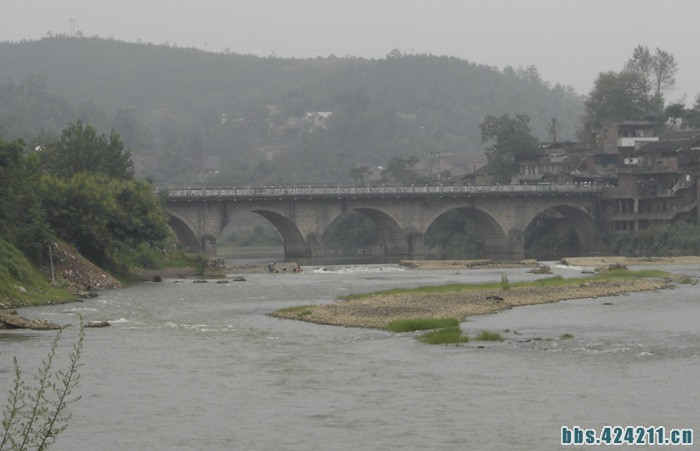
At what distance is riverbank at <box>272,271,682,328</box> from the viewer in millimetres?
53875

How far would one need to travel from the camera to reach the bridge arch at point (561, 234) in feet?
→ 419

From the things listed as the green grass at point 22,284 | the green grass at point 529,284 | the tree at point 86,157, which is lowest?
the green grass at point 529,284

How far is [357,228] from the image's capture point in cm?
15062

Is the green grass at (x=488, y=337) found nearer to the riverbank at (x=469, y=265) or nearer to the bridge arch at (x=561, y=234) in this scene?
the riverbank at (x=469, y=265)

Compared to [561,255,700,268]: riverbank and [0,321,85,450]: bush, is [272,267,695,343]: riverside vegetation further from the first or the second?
[561,255,700,268]: riverbank

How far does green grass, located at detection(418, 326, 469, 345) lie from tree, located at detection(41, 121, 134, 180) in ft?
149

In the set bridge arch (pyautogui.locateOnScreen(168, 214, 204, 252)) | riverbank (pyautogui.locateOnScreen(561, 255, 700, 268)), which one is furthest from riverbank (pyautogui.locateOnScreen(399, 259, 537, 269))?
bridge arch (pyautogui.locateOnScreen(168, 214, 204, 252))

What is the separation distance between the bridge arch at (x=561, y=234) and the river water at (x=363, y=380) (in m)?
71.1

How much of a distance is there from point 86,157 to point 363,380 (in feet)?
189

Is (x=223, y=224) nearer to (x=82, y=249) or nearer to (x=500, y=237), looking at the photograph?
(x=500, y=237)

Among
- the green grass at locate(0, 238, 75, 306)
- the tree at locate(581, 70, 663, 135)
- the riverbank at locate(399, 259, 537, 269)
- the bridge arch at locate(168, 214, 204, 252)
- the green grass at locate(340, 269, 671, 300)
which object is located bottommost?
the green grass at locate(340, 269, 671, 300)

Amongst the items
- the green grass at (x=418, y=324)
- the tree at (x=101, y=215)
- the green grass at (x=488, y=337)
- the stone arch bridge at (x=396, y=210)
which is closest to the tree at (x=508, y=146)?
the stone arch bridge at (x=396, y=210)

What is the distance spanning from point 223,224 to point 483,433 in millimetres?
85411

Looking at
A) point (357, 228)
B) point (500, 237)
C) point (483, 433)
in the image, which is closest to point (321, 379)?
point (483, 433)
